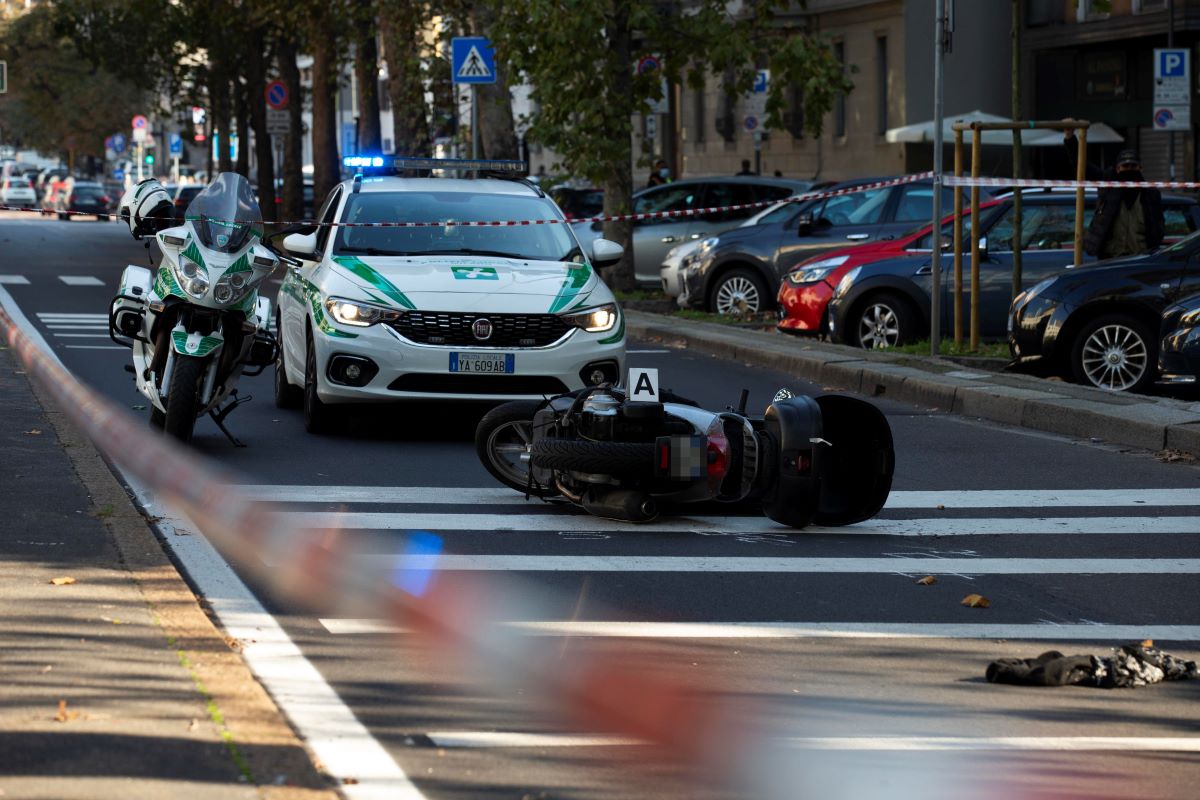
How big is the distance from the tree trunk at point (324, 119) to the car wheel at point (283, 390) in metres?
30.6

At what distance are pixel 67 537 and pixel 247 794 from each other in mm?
3601

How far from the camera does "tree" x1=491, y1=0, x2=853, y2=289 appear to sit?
82.6 feet

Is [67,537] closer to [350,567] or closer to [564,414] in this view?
[350,567]

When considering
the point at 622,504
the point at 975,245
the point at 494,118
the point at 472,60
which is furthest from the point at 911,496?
the point at 494,118

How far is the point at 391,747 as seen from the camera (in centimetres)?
538

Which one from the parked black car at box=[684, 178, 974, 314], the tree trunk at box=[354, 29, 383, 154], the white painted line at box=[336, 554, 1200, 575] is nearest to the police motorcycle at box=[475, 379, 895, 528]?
the white painted line at box=[336, 554, 1200, 575]

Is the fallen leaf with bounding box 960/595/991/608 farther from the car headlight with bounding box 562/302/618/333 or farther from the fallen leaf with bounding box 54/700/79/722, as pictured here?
the car headlight with bounding box 562/302/618/333

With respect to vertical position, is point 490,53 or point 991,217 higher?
point 490,53

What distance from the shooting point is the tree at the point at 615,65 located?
25.2 meters

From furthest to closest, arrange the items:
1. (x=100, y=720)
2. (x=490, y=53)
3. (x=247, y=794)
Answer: (x=490, y=53) → (x=100, y=720) → (x=247, y=794)

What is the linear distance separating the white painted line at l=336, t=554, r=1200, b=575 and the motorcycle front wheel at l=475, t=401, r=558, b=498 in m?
1.69

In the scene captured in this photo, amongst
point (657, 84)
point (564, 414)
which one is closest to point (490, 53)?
point (657, 84)

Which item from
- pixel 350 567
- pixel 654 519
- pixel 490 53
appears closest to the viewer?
pixel 350 567

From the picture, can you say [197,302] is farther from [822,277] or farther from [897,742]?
[822,277]
